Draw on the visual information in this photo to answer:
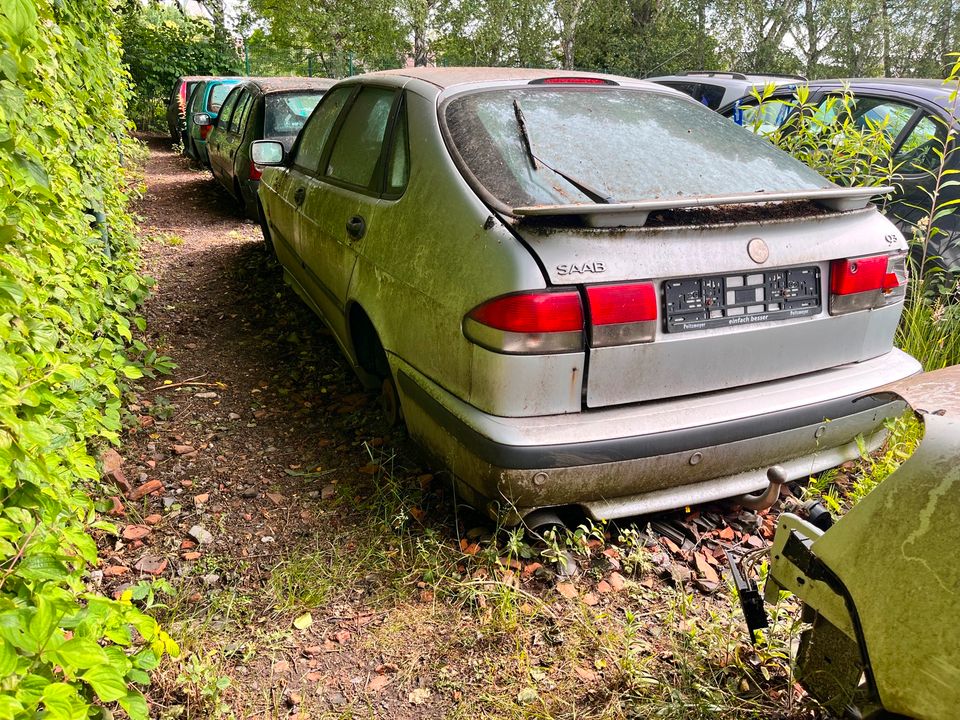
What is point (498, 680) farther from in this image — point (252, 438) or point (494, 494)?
point (252, 438)

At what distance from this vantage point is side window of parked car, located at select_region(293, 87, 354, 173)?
14.3 ft

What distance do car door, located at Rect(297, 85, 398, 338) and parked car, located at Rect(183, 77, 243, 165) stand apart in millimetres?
8303

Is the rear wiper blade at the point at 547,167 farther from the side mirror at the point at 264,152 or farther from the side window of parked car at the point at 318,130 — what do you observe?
the side mirror at the point at 264,152

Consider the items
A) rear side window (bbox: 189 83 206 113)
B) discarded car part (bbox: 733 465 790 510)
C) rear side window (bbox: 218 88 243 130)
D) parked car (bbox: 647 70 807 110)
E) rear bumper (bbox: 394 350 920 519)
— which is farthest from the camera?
rear side window (bbox: 189 83 206 113)

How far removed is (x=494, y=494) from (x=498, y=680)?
593 mm

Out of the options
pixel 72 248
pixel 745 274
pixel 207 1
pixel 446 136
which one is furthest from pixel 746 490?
pixel 207 1

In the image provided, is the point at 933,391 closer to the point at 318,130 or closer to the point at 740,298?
the point at 740,298

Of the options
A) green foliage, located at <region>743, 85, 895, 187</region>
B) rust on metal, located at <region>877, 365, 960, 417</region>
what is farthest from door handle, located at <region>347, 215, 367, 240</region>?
green foliage, located at <region>743, 85, 895, 187</region>

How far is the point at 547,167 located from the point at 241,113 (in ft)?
25.1

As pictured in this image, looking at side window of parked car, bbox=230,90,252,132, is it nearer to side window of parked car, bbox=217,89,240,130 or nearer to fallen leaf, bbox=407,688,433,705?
side window of parked car, bbox=217,89,240,130

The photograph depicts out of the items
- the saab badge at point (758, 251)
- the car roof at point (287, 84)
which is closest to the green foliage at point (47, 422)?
the saab badge at point (758, 251)

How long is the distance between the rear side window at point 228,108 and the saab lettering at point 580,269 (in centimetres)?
841

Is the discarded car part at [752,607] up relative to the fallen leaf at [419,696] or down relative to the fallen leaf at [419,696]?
up

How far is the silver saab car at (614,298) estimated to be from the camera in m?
2.41
